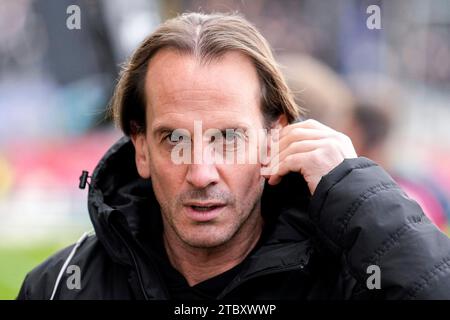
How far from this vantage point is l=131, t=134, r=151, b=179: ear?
261 centimetres

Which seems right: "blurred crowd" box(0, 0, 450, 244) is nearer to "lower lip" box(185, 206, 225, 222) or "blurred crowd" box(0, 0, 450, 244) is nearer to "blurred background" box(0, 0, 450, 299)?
"blurred background" box(0, 0, 450, 299)

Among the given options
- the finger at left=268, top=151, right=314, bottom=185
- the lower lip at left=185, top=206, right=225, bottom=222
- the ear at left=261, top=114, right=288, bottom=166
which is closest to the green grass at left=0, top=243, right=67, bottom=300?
the ear at left=261, top=114, right=288, bottom=166

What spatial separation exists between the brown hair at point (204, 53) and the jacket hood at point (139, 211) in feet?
0.46

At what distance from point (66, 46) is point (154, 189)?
332 inches

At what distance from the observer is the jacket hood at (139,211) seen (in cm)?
236

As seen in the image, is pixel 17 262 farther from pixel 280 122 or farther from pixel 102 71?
pixel 280 122

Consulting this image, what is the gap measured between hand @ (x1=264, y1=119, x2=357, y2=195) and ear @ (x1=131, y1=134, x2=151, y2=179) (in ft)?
1.60

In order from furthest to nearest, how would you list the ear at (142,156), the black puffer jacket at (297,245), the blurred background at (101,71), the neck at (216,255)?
the blurred background at (101,71) → the ear at (142,156) → the neck at (216,255) → the black puffer jacket at (297,245)

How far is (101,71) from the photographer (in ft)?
34.2

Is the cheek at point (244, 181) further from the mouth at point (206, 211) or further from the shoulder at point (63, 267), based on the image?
the shoulder at point (63, 267)

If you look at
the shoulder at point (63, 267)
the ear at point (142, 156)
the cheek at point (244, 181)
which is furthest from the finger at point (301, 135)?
the shoulder at point (63, 267)

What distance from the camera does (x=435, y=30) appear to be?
11.0m
